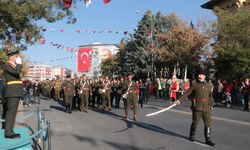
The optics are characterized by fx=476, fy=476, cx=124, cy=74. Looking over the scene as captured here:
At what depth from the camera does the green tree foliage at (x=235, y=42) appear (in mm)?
33469

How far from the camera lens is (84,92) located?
920 inches

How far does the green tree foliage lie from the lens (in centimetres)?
3347

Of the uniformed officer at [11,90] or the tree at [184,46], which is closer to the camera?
the uniformed officer at [11,90]

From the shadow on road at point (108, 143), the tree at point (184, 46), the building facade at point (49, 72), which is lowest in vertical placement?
the shadow on road at point (108, 143)

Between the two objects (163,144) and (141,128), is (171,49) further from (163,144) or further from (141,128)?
(163,144)

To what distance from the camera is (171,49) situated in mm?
53219

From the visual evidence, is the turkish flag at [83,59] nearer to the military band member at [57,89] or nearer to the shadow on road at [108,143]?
the military band member at [57,89]

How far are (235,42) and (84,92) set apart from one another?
15.1 meters

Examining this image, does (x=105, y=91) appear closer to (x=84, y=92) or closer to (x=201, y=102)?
(x=84, y=92)

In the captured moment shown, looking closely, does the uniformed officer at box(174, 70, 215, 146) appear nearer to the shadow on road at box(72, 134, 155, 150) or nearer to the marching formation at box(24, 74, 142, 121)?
the shadow on road at box(72, 134, 155, 150)

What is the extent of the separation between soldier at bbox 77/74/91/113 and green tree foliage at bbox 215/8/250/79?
13.7m

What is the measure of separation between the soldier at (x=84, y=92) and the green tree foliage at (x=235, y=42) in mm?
13680

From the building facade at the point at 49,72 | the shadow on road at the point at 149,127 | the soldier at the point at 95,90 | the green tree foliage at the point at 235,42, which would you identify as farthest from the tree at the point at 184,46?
the shadow on road at the point at 149,127

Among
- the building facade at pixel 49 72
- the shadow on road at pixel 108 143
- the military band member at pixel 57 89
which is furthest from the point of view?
the building facade at pixel 49 72
